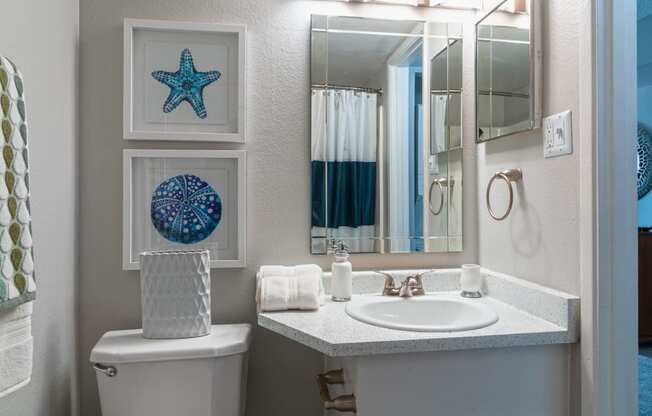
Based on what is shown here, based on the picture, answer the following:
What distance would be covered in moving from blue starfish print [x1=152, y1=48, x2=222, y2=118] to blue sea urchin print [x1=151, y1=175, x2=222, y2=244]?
26 centimetres

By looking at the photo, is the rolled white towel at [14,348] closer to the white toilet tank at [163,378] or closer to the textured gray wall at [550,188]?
the white toilet tank at [163,378]

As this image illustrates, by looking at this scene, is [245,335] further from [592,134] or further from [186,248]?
[592,134]

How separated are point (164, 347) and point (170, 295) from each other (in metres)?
0.16

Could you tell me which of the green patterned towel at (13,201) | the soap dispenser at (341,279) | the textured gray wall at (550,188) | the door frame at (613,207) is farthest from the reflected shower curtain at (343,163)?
the green patterned towel at (13,201)

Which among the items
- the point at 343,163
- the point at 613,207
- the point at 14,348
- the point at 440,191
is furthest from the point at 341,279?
the point at 14,348

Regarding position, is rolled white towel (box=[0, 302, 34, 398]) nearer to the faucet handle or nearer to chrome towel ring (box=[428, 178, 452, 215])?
the faucet handle

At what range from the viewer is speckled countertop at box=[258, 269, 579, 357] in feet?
3.64

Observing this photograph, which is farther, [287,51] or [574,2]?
[287,51]

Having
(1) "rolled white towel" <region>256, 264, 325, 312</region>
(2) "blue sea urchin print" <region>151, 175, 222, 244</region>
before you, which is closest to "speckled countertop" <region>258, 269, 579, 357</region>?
(1) "rolled white towel" <region>256, 264, 325, 312</region>

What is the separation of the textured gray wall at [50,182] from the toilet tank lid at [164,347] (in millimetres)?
148

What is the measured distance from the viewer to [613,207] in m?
1.10

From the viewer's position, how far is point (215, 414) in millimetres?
1333

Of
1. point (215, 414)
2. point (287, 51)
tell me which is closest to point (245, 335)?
point (215, 414)

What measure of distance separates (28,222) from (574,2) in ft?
4.82
